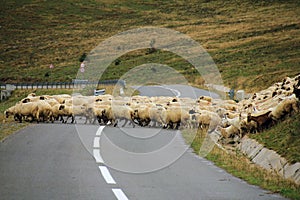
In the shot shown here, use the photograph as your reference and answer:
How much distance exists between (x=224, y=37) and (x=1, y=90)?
1912 inches

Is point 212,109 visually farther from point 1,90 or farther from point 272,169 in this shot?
point 1,90

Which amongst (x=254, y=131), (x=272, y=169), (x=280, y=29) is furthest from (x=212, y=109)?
(x=280, y=29)

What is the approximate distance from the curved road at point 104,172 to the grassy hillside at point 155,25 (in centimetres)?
2997

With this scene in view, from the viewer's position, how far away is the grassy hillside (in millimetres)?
67250

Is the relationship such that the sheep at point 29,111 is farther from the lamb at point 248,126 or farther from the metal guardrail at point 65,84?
the metal guardrail at point 65,84

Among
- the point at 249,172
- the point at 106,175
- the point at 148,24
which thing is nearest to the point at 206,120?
the point at 249,172

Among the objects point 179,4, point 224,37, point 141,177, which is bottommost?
point 141,177

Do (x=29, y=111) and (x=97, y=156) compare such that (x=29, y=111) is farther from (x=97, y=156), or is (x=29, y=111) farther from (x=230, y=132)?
(x=97, y=156)

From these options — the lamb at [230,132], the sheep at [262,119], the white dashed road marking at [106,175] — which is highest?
the sheep at [262,119]

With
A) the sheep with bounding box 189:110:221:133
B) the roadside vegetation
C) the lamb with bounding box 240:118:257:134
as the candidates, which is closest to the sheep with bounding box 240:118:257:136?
the lamb with bounding box 240:118:257:134

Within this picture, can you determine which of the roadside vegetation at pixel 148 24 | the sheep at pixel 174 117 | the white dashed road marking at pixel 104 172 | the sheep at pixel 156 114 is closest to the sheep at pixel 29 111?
the roadside vegetation at pixel 148 24

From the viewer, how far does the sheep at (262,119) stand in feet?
50.3

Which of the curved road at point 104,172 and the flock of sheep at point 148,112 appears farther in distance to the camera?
the flock of sheep at point 148,112

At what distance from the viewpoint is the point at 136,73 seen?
77.2 meters
